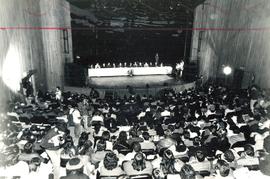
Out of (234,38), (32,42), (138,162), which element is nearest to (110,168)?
(138,162)

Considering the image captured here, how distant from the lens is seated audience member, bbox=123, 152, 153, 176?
18.0ft

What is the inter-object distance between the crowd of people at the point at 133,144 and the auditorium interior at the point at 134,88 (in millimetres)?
32

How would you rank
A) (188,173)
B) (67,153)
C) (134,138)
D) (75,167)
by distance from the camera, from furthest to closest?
(134,138) < (67,153) < (75,167) < (188,173)

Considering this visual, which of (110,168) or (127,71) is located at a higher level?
(127,71)

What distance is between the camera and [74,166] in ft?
17.9

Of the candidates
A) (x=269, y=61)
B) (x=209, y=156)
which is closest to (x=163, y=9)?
(x=269, y=61)

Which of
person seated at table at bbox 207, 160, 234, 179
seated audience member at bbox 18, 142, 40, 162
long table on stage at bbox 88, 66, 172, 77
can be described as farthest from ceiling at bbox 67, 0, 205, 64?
person seated at table at bbox 207, 160, 234, 179

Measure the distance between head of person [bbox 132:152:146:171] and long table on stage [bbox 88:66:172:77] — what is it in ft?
37.5

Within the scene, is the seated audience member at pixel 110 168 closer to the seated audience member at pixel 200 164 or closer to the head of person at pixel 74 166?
the head of person at pixel 74 166

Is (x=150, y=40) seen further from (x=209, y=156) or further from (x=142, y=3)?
(x=209, y=156)

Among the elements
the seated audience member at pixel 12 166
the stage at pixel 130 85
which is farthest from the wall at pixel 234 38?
the seated audience member at pixel 12 166

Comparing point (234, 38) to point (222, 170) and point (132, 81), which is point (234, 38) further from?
point (222, 170)

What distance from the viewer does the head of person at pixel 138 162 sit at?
546cm

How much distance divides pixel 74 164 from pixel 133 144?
5.19 ft
